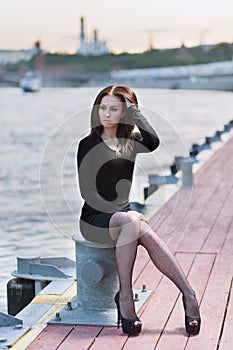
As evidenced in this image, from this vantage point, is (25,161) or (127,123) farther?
(25,161)

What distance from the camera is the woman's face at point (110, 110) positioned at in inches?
180

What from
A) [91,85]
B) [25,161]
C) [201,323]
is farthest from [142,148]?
[91,85]

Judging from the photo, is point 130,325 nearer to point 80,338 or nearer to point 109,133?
point 80,338

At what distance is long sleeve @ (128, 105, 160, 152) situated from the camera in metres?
4.61

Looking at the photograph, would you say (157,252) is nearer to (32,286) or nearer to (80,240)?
(80,240)

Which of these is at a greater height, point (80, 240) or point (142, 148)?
point (142, 148)

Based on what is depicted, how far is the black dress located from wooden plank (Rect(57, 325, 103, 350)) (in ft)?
1.47

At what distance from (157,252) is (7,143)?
2500cm

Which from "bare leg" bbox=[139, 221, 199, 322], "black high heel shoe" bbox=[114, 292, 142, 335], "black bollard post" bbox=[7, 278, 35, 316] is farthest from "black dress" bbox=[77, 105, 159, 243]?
"black bollard post" bbox=[7, 278, 35, 316]

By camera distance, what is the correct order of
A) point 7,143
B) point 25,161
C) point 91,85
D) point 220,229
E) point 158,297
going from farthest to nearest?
point 91,85, point 7,143, point 25,161, point 220,229, point 158,297

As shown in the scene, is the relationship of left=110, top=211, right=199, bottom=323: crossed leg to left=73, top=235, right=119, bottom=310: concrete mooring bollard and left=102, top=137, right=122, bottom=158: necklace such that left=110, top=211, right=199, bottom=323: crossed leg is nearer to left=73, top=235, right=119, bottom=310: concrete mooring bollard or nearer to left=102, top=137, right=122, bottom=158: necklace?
left=73, top=235, right=119, bottom=310: concrete mooring bollard

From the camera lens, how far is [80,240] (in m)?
4.66

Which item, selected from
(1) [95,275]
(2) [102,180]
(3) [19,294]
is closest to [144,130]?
(2) [102,180]

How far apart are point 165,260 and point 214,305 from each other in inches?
25.9
